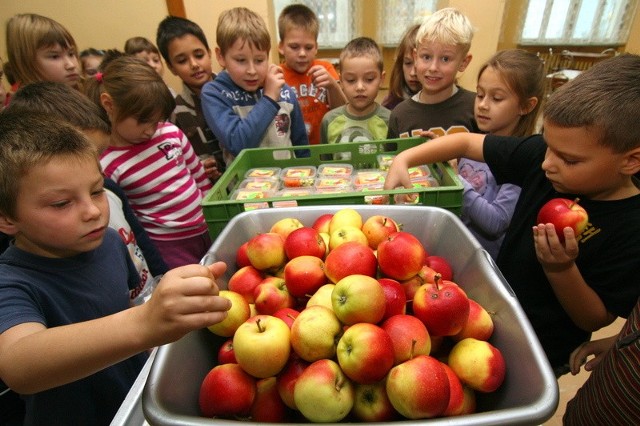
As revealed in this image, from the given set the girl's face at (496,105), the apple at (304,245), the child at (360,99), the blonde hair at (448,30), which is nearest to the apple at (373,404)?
the apple at (304,245)

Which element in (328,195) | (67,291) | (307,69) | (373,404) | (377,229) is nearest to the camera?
(373,404)

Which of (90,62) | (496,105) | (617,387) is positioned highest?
(90,62)

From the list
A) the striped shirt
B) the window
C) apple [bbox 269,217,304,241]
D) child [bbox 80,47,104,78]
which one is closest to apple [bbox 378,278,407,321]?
apple [bbox 269,217,304,241]

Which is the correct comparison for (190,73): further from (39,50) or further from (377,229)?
(377,229)

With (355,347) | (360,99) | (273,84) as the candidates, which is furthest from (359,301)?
(360,99)

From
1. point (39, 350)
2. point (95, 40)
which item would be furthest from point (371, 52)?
point (95, 40)

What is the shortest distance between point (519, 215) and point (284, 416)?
881 mm

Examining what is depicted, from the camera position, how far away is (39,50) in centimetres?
176

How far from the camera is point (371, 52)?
1.95 metres

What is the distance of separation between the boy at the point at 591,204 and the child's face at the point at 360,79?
1186 millimetres

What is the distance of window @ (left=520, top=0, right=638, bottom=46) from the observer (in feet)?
19.2

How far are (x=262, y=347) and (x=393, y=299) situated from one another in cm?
28

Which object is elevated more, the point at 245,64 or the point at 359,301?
the point at 245,64

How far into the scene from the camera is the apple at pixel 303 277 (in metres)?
0.79
